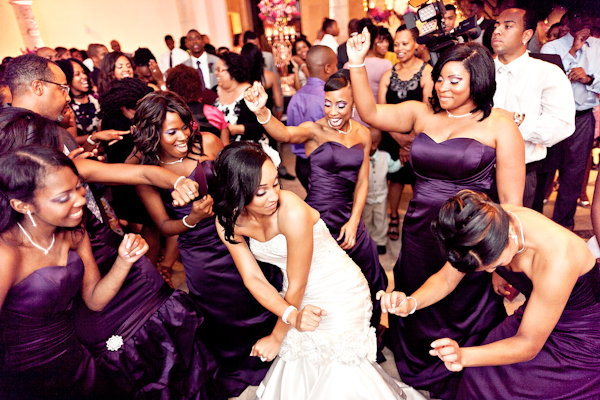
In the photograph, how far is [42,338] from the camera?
143 cm

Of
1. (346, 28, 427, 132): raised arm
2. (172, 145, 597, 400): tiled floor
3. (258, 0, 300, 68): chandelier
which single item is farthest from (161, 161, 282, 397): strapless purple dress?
(258, 0, 300, 68): chandelier

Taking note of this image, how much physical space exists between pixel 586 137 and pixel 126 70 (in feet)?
13.8

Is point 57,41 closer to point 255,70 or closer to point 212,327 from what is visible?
point 255,70

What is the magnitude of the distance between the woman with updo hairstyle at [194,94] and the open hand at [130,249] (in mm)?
1606

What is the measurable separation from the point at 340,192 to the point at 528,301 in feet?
4.22

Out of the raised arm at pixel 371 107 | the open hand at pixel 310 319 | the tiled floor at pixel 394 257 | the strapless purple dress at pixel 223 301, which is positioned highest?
the raised arm at pixel 371 107

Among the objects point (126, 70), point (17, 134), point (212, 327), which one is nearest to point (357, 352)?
point (212, 327)

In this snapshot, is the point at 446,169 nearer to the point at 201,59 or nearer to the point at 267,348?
the point at 267,348

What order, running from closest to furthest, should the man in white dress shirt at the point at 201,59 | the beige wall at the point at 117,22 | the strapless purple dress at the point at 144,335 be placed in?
1. the strapless purple dress at the point at 144,335
2. the man in white dress shirt at the point at 201,59
3. the beige wall at the point at 117,22

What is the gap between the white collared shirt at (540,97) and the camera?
8.05 feet

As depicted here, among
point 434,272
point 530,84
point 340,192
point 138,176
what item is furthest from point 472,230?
point 530,84

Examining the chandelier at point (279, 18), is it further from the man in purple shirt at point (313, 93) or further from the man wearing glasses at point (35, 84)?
the man wearing glasses at point (35, 84)

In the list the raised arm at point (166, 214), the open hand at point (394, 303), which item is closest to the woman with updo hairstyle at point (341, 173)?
the raised arm at point (166, 214)

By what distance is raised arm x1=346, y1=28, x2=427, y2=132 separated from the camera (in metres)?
1.97
